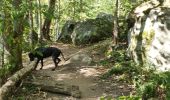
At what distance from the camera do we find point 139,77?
12117mm

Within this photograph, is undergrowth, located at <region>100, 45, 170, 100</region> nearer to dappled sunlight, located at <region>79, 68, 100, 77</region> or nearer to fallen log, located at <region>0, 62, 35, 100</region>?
dappled sunlight, located at <region>79, 68, 100, 77</region>

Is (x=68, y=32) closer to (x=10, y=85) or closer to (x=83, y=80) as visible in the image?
(x=83, y=80)

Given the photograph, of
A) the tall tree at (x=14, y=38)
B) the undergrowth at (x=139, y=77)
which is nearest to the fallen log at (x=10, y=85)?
the tall tree at (x=14, y=38)

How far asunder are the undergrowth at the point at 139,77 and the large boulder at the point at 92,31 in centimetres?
575

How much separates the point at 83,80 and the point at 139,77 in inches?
107

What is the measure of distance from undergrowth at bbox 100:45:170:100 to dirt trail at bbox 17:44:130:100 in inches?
20.2

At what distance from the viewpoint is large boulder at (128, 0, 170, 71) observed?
12.4 meters

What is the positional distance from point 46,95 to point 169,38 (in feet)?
17.6

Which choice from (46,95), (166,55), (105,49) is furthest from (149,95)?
(105,49)

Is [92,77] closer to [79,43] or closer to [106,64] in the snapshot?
[106,64]

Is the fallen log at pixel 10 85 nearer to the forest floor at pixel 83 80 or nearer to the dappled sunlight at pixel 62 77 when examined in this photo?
the forest floor at pixel 83 80

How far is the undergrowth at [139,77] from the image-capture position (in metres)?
9.66

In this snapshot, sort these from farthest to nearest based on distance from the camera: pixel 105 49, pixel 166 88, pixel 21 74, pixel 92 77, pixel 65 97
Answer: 1. pixel 105 49
2. pixel 92 77
3. pixel 21 74
4. pixel 65 97
5. pixel 166 88

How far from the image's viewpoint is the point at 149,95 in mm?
9992
